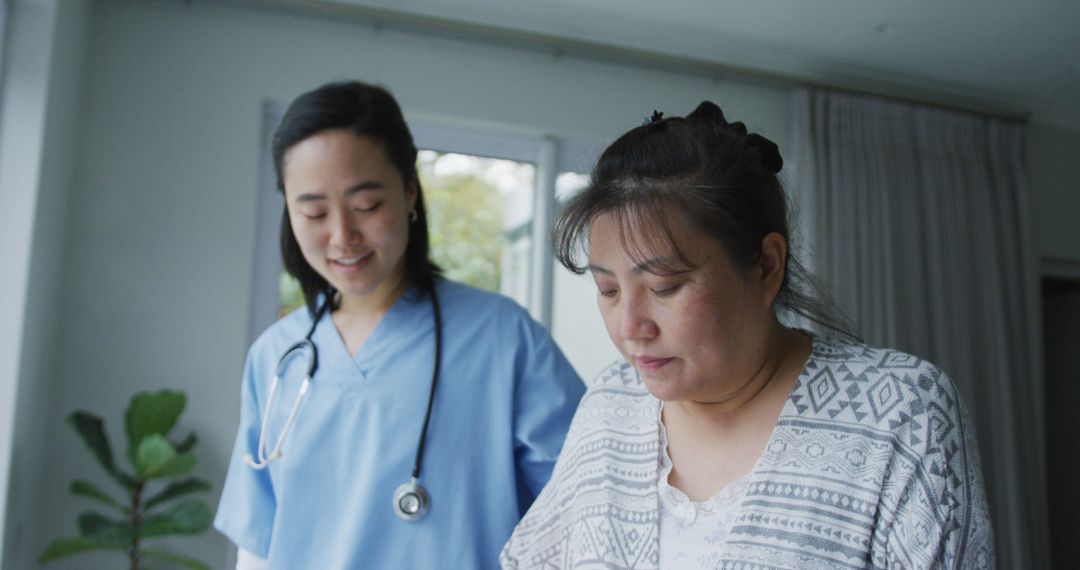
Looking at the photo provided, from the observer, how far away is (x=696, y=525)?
86 centimetres

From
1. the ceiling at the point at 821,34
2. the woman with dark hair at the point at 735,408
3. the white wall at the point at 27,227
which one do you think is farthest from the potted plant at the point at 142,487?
Result: the woman with dark hair at the point at 735,408

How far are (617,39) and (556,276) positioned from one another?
3.19 ft

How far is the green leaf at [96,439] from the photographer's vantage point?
2.32 metres

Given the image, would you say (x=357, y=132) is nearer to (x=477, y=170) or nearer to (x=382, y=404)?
(x=382, y=404)

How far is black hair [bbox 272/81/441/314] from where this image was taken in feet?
4.26

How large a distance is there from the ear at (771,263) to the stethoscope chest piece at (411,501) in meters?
0.62

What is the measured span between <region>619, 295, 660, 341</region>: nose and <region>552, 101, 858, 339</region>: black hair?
0.13 ft

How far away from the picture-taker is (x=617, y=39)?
329 centimetres

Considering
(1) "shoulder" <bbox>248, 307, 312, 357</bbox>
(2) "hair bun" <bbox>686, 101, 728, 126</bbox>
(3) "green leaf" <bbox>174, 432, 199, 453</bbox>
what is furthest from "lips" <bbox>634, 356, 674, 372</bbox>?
(3) "green leaf" <bbox>174, 432, 199, 453</bbox>

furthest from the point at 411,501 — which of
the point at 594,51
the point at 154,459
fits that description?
the point at 594,51

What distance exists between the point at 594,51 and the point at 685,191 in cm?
255

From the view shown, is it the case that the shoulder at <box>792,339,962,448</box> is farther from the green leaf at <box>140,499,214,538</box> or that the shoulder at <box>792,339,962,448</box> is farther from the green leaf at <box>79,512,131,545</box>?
the green leaf at <box>79,512,131,545</box>

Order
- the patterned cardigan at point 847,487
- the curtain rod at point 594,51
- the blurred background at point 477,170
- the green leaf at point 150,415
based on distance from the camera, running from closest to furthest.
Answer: the patterned cardigan at point 847,487 → the green leaf at point 150,415 → the blurred background at point 477,170 → the curtain rod at point 594,51

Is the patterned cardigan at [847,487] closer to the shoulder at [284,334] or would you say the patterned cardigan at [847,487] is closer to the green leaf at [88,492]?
the shoulder at [284,334]
